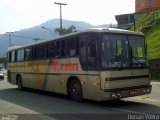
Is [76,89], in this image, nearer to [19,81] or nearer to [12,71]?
[19,81]

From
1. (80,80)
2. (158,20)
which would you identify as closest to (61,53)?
(80,80)

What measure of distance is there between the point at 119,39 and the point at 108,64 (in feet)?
4.15

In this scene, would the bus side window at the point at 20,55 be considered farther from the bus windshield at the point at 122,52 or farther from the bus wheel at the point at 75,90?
the bus windshield at the point at 122,52

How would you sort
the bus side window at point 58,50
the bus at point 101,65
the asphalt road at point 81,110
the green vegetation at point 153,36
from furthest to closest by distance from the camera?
the green vegetation at point 153,36
the bus side window at point 58,50
the bus at point 101,65
the asphalt road at point 81,110

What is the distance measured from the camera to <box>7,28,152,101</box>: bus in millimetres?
14438

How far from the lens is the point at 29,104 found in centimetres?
1678

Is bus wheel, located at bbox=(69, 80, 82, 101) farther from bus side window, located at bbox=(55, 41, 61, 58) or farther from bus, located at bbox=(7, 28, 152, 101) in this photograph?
bus side window, located at bbox=(55, 41, 61, 58)

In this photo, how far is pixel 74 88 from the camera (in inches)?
656

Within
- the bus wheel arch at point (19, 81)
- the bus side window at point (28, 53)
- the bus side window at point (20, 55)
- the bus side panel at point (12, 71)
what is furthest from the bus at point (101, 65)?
the bus side panel at point (12, 71)

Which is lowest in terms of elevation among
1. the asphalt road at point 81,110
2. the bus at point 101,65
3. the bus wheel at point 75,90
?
the asphalt road at point 81,110

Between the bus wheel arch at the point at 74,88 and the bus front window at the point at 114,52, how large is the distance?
84.5 inches

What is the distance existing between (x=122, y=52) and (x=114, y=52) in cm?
42

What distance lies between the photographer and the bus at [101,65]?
14438mm

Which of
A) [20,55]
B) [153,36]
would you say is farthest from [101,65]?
[153,36]
